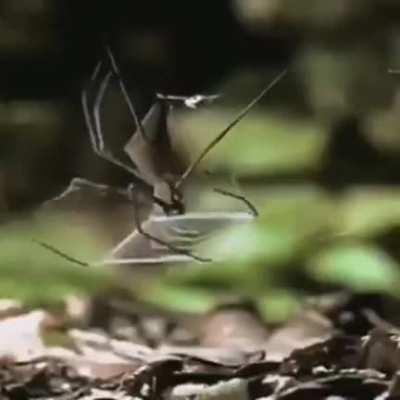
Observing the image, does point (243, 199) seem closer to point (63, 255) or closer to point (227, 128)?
point (227, 128)

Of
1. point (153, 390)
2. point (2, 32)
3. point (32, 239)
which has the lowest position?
point (153, 390)

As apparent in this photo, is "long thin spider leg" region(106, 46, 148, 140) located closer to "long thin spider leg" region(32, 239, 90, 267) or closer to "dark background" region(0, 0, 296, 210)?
"dark background" region(0, 0, 296, 210)

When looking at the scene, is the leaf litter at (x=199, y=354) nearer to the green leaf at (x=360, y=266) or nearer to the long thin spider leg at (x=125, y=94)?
the green leaf at (x=360, y=266)

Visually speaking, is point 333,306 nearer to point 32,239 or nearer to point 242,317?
point 242,317

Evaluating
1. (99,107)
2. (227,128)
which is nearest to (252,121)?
(227,128)

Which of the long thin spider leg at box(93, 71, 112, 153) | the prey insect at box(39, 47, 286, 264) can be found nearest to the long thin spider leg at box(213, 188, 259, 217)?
the prey insect at box(39, 47, 286, 264)

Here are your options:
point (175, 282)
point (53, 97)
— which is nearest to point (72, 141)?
point (53, 97)

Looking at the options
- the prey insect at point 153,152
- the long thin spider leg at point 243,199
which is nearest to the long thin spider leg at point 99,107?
the prey insect at point 153,152
